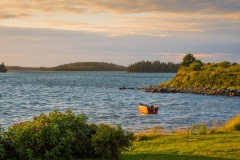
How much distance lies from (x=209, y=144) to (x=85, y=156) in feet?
23.3

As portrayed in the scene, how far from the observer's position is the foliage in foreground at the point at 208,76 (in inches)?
3733

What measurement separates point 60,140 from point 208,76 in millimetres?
89494

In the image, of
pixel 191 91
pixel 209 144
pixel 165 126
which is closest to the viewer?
pixel 209 144

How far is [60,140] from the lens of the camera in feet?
46.2

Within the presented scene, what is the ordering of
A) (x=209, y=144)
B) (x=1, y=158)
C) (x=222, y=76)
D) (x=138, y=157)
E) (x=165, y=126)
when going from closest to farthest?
(x=1, y=158), (x=138, y=157), (x=209, y=144), (x=165, y=126), (x=222, y=76)

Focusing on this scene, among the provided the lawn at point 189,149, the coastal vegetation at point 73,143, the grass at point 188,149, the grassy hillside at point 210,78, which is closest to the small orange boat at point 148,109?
the grass at point 188,149

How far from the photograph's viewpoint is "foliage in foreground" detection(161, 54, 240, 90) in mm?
94825

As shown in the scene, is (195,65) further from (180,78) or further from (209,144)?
(209,144)

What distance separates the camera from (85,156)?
15.4 m

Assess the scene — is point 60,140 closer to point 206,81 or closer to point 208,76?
point 206,81

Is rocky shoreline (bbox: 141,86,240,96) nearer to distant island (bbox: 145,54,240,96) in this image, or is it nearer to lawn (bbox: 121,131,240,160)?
distant island (bbox: 145,54,240,96)

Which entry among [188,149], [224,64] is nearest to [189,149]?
[188,149]

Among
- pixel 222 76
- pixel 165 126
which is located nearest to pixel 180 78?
pixel 222 76

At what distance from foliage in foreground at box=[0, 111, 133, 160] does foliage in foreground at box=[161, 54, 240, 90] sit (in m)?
79.0
